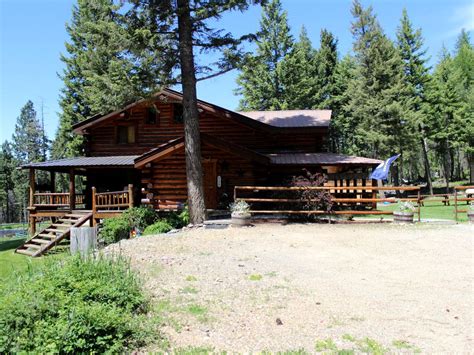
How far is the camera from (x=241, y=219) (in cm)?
1370

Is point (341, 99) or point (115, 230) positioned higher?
point (341, 99)

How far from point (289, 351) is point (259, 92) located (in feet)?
121

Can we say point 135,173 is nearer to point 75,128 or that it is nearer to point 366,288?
point 75,128

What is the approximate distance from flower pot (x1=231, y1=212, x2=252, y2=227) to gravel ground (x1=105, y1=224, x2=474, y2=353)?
90.9 inches

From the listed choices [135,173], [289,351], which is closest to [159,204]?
[135,173]

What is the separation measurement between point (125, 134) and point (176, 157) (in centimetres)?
548

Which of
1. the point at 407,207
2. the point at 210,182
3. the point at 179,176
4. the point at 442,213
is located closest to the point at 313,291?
the point at 407,207

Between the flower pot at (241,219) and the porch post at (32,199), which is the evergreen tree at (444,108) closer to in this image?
the flower pot at (241,219)

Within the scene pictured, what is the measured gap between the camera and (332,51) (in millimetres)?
43812

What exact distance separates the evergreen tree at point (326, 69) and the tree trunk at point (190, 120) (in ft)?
91.0

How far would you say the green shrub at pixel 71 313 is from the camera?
165 inches

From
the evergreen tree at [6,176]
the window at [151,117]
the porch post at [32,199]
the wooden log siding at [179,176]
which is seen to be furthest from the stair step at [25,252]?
the evergreen tree at [6,176]

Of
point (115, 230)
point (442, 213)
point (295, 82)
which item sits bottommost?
point (442, 213)

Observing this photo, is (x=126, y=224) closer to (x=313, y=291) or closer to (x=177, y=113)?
(x=177, y=113)
